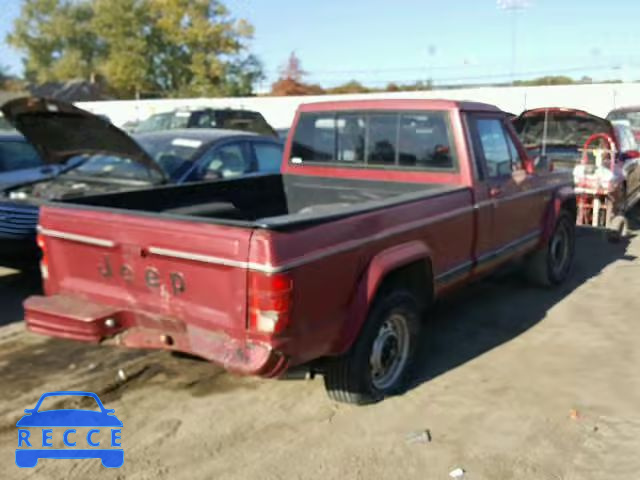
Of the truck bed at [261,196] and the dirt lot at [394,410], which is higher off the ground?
the truck bed at [261,196]

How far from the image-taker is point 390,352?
14.0 ft

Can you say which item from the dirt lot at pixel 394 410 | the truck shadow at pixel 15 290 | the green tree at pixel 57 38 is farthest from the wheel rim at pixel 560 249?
the green tree at pixel 57 38

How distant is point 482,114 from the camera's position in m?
5.29

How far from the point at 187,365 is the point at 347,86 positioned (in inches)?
2004

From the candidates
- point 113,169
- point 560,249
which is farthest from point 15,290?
point 560,249

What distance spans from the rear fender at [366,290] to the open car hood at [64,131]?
3149 millimetres

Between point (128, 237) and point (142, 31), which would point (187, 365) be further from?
point (142, 31)

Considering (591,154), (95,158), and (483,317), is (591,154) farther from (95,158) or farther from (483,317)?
(95,158)

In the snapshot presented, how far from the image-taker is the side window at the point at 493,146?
5.17 metres

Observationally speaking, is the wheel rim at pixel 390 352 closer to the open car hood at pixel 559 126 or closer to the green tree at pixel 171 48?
the open car hood at pixel 559 126

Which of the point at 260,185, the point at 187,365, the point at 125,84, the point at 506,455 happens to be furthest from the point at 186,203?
the point at 125,84

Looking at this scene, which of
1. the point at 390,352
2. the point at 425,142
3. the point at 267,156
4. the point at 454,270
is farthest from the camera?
the point at 267,156

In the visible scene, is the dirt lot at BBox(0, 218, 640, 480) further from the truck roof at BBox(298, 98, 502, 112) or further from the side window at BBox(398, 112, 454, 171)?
the truck roof at BBox(298, 98, 502, 112)

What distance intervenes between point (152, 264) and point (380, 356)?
1575mm
